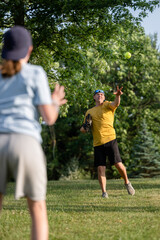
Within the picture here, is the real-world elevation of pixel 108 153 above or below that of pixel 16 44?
below

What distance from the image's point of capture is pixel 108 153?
7051mm

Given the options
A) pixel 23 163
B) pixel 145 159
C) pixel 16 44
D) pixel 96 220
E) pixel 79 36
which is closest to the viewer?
pixel 23 163

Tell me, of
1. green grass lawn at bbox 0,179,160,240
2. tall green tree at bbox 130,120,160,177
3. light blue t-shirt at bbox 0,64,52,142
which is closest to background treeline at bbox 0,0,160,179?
green grass lawn at bbox 0,179,160,240

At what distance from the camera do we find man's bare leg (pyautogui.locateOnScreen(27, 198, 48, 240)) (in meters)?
2.43

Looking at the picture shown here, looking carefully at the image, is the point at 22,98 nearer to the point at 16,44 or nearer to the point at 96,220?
the point at 16,44

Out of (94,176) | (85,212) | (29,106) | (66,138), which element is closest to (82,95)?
(85,212)

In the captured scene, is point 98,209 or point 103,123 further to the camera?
point 103,123

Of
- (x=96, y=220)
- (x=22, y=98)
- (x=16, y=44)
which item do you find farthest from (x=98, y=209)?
(x=16, y=44)

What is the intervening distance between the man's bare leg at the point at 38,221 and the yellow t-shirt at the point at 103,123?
4525 millimetres

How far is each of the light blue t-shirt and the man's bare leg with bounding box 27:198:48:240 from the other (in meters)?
0.55

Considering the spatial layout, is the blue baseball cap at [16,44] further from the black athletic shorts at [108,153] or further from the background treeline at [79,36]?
the background treeline at [79,36]

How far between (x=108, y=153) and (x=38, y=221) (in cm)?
467

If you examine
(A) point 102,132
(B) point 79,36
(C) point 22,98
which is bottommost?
(C) point 22,98

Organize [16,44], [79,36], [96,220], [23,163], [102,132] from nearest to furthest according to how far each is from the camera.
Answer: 1. [23,163]
2. [16,44]
3. [96,220]
4. [102,132]
5. [79,36]
